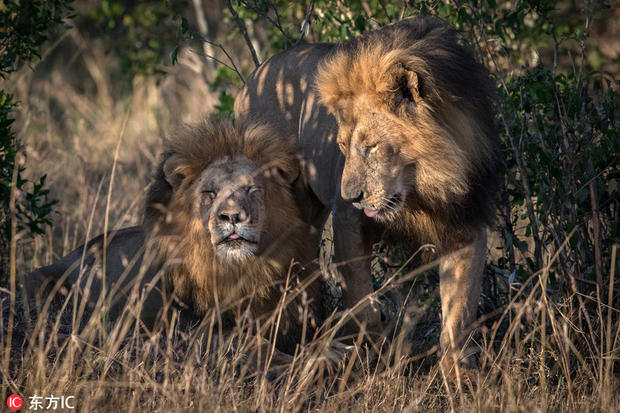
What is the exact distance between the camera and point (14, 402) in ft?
10.1

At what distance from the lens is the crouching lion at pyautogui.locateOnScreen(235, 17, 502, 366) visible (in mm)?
3473

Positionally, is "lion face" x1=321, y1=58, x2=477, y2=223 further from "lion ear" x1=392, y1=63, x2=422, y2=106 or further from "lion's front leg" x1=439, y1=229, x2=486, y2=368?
"lion's front leg" x1=439, y1=229, x2=486, y2=368

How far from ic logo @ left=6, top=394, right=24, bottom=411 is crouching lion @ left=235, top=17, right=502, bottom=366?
1421 millimetres

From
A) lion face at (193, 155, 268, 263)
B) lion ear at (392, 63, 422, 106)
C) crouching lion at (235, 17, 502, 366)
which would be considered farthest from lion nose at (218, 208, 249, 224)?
lion ear at (392, 63, 422, 106)

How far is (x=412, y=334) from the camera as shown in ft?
14.7

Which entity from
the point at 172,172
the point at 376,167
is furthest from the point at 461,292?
the point at 172,172

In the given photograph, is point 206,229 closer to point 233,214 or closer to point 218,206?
point 218,206

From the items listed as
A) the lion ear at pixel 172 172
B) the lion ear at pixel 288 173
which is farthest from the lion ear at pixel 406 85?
the lion ear at pixel 172 172

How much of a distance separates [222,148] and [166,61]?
872cm

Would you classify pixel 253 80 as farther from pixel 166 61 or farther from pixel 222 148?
pixel 166 61

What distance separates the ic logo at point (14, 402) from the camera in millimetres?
3035

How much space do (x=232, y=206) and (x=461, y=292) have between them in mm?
1140

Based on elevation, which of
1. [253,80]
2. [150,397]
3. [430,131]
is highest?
[253,80]

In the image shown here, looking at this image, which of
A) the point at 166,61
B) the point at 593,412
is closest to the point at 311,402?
the point at 593,412
